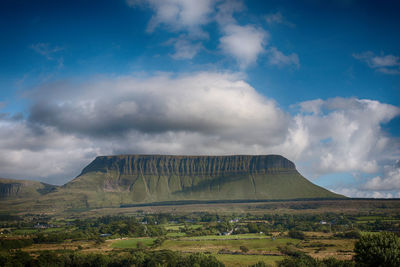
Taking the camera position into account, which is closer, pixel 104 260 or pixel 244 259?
pixel 104 260

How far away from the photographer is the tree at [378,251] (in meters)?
87.3

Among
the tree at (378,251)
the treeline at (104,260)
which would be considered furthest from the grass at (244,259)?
the tree at (378,251)

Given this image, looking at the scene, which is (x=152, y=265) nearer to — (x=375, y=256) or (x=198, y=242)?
(x=198, y=242)

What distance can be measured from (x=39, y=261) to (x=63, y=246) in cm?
5552

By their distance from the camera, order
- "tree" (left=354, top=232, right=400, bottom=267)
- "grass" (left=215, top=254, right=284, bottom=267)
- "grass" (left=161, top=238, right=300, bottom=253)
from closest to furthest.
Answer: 1. "tree" (left=354, top=232, right=400, bottom=267)
2. "grass" (left=215, top=254, right=284, bottom=267)
3. "grass" (left=161, top=238, right=300, bottom=253)

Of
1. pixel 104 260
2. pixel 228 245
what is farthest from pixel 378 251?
pixel 228 245

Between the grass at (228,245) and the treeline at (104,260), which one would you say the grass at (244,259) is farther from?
the grass at (228,245)

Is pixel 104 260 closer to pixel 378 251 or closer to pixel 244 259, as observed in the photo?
pixel 244 259

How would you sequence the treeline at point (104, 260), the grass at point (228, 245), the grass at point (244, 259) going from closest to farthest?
the treeline at point (104, 260) → the grass at point (244, 259) → the grass at point (228, 245)

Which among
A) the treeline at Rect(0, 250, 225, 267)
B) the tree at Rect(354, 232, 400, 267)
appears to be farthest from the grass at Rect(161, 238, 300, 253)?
the tree at Rect(354, 232, 400, 267)

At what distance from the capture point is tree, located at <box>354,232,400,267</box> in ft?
286

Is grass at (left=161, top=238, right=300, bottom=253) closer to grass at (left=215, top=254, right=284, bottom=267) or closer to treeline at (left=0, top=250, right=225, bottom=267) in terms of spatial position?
grass at (left=215, top=254, right=284, bottom=267)

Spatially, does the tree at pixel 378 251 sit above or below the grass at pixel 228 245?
above

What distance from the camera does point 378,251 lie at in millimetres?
88625
